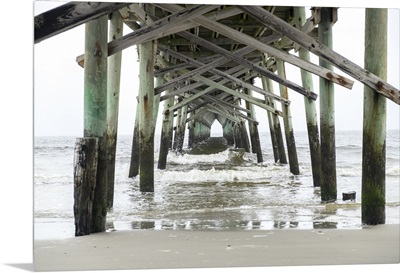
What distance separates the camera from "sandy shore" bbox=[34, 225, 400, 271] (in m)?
3.06

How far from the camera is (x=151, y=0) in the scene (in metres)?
3.42

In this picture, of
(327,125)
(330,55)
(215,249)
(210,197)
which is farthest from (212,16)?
(215,249)

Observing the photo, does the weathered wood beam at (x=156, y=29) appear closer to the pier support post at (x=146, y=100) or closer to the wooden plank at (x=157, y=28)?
the wooden plank at (x=157, y=28)

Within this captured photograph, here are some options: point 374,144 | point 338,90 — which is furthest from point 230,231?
point 338,90

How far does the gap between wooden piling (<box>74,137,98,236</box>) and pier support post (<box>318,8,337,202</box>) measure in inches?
87.3

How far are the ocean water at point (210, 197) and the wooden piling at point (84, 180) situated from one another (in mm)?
100

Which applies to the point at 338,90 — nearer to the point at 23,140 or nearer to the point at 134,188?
the point at 134,188

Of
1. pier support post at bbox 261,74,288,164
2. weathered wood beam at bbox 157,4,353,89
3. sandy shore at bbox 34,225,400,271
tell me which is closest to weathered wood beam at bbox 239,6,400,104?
weathered wood beam at bbox 157,4,353,89

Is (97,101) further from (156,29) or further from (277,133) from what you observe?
(277,133)

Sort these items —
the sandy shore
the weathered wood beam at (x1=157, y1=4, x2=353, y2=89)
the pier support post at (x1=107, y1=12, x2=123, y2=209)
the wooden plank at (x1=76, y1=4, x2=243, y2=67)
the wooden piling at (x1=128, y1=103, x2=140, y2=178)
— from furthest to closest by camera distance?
the wooden piling at (x1=128, y1=103, x2=140, y2=178)
the pier support post at (x1=107, y1=12, x2=123, y2=209)
the wooden plank at (x1=76, y1=4, x2=243, y2=67)
the weathered wood beam at (x1=157, y1=4, x2=353, y2=89)
the sandy shore

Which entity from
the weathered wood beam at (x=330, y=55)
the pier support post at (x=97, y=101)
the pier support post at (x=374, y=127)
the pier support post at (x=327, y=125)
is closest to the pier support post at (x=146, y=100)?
the pier support post at (x=327, y=125)

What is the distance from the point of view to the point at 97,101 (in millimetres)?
3615

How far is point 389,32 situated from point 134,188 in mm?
2447

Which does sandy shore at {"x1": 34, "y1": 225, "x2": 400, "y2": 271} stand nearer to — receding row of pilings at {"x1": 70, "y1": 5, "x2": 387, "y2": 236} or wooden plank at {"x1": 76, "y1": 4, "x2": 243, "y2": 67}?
receding row of pilings at {"x1": 70, "y1": 5, "x2": 387, "y2": 236}
